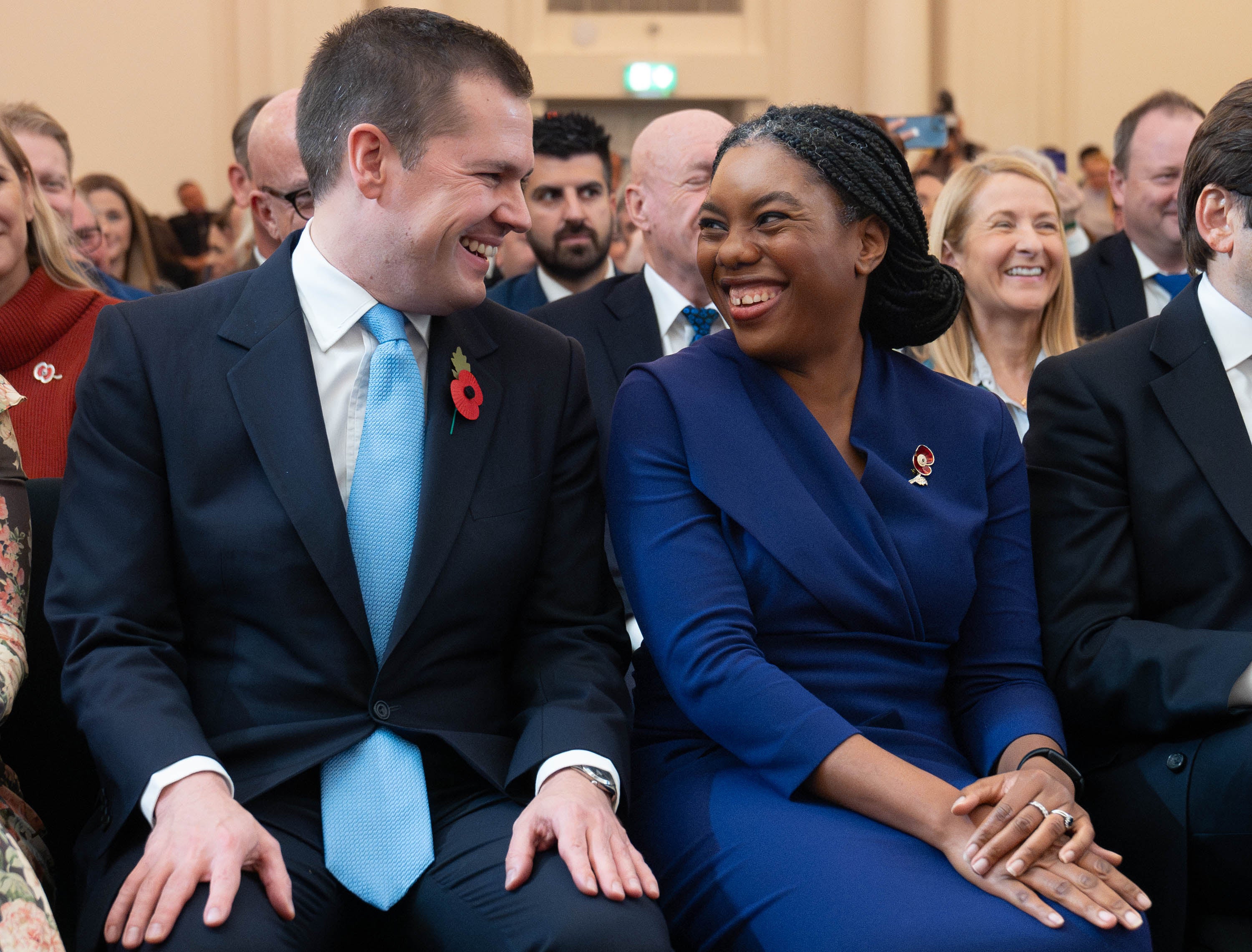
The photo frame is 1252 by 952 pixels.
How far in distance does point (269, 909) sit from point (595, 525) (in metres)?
0.75

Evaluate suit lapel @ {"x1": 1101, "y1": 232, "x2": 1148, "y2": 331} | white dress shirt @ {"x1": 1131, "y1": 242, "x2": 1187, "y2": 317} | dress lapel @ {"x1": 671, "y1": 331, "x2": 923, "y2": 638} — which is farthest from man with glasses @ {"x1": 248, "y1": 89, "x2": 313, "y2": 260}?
white dress shirt @ {"x1": 1131, "y1": 242, "x2": 1187, "y2": 317}

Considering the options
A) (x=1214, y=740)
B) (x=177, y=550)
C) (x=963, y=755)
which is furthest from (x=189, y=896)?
(x=1214, y=740)

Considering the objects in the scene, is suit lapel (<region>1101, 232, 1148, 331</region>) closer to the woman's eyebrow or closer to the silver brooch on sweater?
the woman's eyebrow

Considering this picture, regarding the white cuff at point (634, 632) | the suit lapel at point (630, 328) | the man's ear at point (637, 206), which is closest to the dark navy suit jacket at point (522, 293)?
the man's ear at point (637, 206)

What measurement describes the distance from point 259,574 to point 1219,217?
155 centimetres

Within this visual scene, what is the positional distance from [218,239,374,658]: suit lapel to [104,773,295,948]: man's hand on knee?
30 cm

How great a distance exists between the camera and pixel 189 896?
1533 mm

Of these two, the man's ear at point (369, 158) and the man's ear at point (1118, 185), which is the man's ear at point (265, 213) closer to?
the man's ear at point (369, 158)

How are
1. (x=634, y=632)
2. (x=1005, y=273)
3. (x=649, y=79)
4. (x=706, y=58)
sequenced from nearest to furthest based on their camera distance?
(x=634, y=632)
(x=1005, y=273)
(x=649, y=79)
(x=706, y=58)

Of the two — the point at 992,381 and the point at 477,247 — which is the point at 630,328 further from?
the point at 477,247

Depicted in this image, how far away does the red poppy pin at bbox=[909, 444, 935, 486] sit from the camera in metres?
2.04

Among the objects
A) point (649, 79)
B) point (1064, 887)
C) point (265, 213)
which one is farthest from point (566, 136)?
point (649, 79)

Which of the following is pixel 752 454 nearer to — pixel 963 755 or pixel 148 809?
pixel 963 755

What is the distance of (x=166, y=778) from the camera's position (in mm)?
1650
